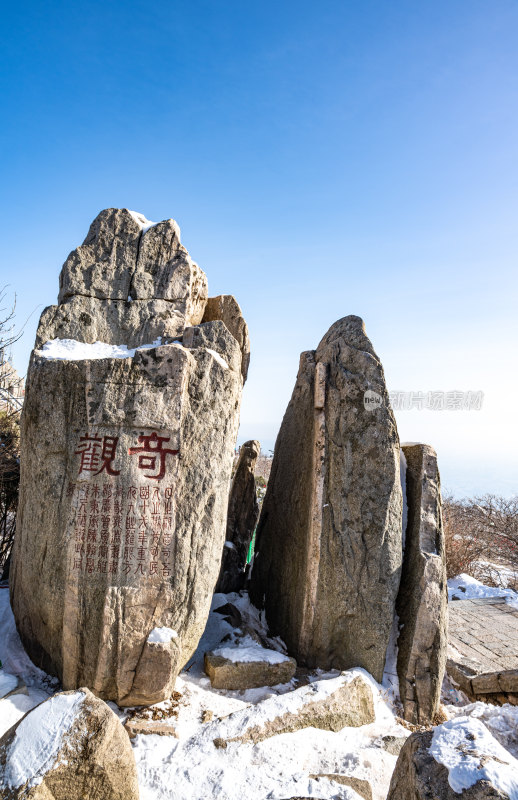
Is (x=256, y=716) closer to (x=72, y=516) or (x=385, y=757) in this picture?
→ (x=385, y=757)

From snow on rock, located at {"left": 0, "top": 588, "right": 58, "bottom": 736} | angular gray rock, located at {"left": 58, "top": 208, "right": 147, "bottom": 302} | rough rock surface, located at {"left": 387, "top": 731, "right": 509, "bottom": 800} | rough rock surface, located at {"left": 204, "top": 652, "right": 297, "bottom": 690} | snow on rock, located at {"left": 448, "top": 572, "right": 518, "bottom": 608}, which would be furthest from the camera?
snow on rock, located at {"left": 448, "top": 572, "right": 518, "bottom": 608}

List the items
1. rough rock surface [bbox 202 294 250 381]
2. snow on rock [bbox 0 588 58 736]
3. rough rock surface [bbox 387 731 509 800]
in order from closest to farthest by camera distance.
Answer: rough rock surface [bbox 387 731 509 800] → snow on rock [bbox 0 588 58 736] → rough rock surface [bbox 202 294 250 381]

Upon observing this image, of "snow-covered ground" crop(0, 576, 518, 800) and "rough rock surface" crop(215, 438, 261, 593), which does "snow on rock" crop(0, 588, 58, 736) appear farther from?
"rough rock surface" crop(215, 438, 261, 593)

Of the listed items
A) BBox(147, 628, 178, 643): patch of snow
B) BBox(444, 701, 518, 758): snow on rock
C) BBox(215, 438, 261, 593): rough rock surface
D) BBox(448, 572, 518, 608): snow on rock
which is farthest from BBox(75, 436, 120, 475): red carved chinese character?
BBox(448, 572, 518, 608): snow on rock

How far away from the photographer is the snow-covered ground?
3250 mm

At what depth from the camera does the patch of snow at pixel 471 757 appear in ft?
7.50

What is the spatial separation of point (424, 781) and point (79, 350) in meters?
4.25

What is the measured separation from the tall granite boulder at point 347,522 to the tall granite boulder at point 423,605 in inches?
8.7

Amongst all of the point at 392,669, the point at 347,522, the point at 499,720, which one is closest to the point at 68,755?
the point at 347,522

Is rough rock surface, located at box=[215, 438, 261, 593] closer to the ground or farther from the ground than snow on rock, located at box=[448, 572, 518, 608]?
farther from the ground

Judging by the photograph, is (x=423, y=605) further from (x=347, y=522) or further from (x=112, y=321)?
(x=112, y=321)

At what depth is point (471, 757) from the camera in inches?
95.4

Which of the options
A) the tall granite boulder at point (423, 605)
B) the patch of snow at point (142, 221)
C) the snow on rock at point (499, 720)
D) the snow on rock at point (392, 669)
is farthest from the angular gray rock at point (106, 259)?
the snow on rock at point (499, 720)

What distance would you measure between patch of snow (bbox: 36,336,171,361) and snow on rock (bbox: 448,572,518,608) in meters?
8.24
